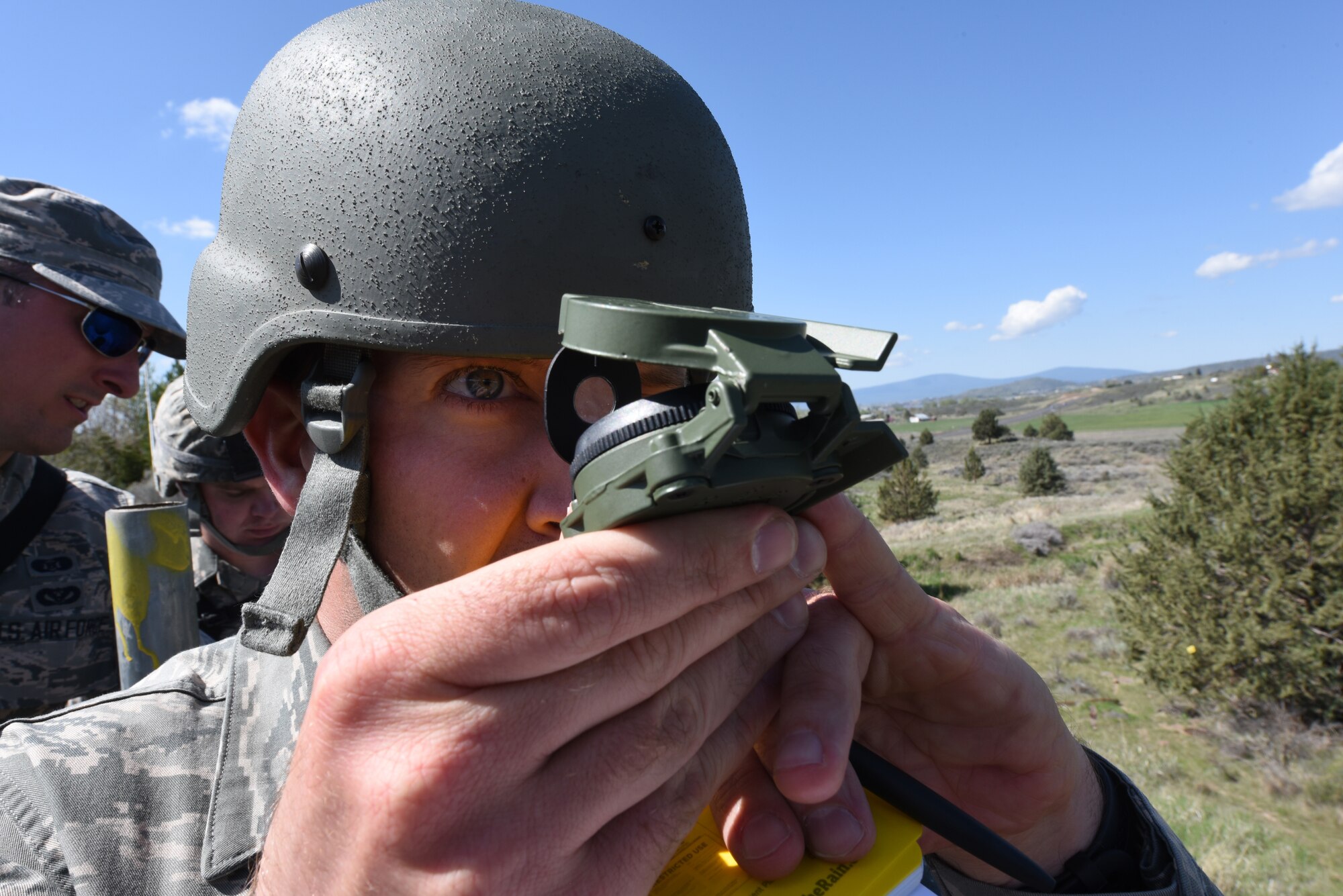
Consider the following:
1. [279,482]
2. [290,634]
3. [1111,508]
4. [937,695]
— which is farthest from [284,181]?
[1111,508]

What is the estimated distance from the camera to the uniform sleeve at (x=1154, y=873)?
85.0 inches

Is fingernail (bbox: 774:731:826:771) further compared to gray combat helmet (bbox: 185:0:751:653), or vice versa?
gray combat helmet (bbox: 185:0:751:653)

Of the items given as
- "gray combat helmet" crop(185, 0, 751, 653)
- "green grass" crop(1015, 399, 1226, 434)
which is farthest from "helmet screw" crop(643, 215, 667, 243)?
"green grass" crop(1015, 399, 1226, 434)

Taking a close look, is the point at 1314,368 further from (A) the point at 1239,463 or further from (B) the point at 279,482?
(B) the point at 279,482

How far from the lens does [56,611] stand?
14.0 ft

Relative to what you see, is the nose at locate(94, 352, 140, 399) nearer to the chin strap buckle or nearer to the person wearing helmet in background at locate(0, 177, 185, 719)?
the person wearing helmet in background at locate(0, 177, 185, 719)

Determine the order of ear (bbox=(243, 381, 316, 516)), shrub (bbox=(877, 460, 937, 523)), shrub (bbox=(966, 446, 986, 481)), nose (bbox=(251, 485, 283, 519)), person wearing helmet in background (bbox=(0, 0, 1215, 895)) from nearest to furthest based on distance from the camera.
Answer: person wearing helmet in background (bbox=(0, 0, 1215, 895)) → ear (bbox=(243, 381, 316, 516)) → nose (bbox=(251, 485, 283, 519)) → shrub (bbox=(877, 460, 937, 523)) → shrub (bbox=(966, 446, 986, 481))

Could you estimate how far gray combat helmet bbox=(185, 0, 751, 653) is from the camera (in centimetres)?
199

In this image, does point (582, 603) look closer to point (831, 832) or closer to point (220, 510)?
point (831, 832)

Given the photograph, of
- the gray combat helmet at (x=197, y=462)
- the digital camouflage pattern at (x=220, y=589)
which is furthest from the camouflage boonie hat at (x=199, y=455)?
the digital camouflage pattern at (x=220, y=589)

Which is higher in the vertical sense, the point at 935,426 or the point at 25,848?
the point at 25,848

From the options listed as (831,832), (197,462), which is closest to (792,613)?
(831,832)

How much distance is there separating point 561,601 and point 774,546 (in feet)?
1.03

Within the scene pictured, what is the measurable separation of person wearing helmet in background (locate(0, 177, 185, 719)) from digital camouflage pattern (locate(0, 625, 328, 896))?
235 cm
